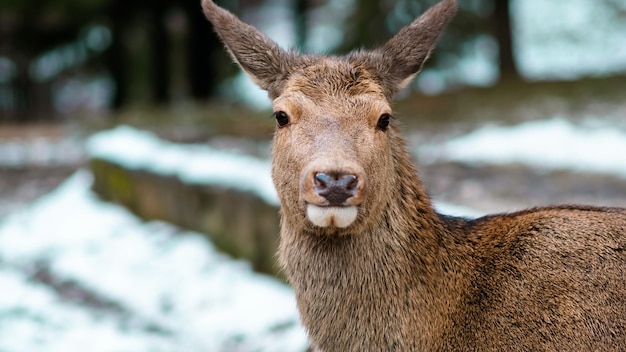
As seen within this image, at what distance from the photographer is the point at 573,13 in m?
21.9

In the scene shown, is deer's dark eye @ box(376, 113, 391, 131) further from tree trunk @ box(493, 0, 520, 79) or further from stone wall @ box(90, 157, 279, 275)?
tree trunk @ box(493, 0, 520, 79)

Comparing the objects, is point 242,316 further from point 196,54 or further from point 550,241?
point 196,54

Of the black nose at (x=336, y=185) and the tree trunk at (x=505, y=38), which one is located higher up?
the tree trunk at (x=505, y=38)

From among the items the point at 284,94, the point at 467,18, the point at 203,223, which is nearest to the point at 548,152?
the point at 203,223

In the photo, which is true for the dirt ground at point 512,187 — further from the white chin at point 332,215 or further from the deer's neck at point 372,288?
the white chin at point 332,215

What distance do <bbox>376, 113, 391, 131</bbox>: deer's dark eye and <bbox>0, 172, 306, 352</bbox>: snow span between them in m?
2.57

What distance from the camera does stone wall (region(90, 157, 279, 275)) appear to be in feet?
26.6

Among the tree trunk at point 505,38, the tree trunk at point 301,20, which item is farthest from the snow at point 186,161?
the tree trunk at point 301,20

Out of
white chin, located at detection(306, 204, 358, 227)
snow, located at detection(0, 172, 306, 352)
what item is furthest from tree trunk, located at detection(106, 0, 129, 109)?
white chin, located at detection(306, 204, 358, 227)

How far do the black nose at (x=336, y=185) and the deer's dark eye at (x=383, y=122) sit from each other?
612 millimetres

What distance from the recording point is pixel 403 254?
432 cm

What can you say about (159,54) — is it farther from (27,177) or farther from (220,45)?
(27,177)

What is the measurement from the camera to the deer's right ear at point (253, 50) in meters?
4.65

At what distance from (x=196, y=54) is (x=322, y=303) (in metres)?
20.1
